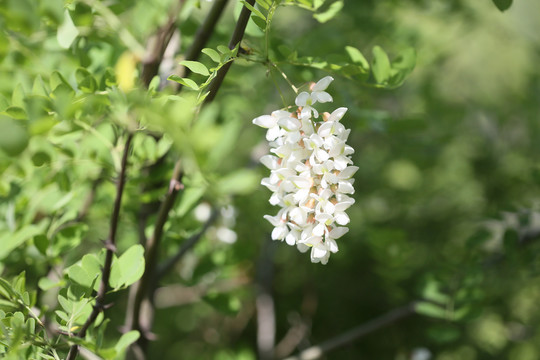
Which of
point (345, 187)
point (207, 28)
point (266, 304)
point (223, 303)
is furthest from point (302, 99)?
point (266, 304)

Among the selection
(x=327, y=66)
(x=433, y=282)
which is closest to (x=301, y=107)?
(x=327, y=66)

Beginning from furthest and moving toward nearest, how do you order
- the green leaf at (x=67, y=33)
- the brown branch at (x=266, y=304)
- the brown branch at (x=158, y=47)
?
1. the brown branch at (x=266, y=304)
2. the brown branch at (x=158, y=47)
3. the green leaf at (x=67, y=33)

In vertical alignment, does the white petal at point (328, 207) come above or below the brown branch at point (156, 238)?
above

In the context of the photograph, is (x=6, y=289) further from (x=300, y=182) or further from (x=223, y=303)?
(x=223, y=303)

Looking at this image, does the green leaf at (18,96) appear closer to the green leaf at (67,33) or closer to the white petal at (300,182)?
the green leaf at (67,33)

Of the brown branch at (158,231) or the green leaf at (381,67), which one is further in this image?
the green leaf at (381,67)

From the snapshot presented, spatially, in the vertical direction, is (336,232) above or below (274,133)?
below

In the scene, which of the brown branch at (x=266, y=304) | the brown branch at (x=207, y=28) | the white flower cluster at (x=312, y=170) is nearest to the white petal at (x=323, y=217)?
the white flower cluster at (x=312, y=170)
